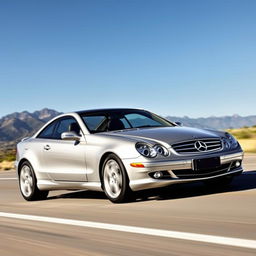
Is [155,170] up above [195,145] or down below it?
below

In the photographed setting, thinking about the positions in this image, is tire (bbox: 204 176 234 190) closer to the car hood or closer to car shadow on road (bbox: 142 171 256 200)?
car shadow on road (bbox: 142 171 256 200)

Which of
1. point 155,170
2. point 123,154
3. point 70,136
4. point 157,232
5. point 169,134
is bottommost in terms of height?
point 157,232

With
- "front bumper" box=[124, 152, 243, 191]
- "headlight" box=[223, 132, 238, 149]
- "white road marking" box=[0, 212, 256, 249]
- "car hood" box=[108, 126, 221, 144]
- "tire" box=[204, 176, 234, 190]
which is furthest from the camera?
"tire" box=[204, 176, 234, 190]

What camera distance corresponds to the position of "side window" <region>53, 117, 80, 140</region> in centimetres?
874

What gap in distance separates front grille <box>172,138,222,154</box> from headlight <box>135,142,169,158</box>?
145 mm

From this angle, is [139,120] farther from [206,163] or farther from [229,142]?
[206,163]

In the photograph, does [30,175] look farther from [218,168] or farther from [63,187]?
[218,168]

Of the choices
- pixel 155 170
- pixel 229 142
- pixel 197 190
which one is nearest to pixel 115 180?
pixel 155 170

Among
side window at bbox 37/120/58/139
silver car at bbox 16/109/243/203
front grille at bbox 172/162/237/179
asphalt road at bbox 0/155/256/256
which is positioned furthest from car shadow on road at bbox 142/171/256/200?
side window at bbox 37/120/58/139

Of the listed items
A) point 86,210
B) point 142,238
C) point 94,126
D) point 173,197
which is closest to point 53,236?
point 142,238

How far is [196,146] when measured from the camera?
24.4 ft

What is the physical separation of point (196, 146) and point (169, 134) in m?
0.44

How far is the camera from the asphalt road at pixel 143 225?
450 cm

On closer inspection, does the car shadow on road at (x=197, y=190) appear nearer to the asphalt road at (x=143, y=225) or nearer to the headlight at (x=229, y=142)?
the asphalt road at (x=143, y=225)
